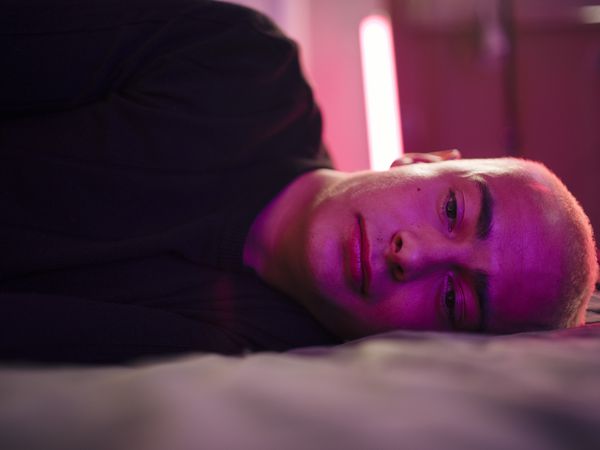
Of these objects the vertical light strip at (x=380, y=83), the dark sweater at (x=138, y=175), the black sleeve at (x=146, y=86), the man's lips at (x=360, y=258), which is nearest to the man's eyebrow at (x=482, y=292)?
the man's lips at (x=360, y=258)

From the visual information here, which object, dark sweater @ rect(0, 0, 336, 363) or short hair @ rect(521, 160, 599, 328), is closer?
dark sweater @ rect(0, 0, 336, 363)

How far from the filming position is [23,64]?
0.88m

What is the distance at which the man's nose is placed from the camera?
2.93 feet

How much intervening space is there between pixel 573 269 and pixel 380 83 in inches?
66.9

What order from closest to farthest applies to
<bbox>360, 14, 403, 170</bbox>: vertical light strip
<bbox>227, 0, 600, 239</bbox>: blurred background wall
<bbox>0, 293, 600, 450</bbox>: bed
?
<bbox>0, 293, 600, 450</bbox>: bed, <bbox>227, 0, 600, 239</bbox>: blurred background wall, <bbox>360, 14, 403, 170</bbox>: vertical light strip

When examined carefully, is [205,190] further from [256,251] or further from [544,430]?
[544,430]

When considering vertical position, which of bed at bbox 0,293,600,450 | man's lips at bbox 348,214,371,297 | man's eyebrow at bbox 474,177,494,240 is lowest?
man's lips at bbox 348,214,371,297

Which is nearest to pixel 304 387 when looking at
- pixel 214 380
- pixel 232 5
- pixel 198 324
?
pixel 214 380

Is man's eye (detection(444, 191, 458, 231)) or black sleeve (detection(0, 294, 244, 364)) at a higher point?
man's eye (detection(444, 191, 458, 231))

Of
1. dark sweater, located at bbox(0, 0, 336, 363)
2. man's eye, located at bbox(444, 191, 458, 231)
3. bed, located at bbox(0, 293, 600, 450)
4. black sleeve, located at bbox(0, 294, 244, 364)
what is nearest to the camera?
bed, located at bbox(0, 293, 600, 450)

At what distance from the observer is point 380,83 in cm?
242

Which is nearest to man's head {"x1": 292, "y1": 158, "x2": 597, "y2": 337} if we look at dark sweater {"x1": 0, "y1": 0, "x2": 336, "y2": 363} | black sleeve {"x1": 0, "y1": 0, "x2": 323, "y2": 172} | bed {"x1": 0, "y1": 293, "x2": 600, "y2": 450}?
dark sweater {"x1": 0, "y1": 0, "x2": 336, "y2": 363}

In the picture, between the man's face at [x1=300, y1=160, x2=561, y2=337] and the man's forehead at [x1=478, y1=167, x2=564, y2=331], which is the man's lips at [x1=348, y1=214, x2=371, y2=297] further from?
the man's forehead at [x1=478, y1=167, x2=564, y2=331]

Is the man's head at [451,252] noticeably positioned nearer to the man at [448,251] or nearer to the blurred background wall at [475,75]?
the man at [448,251]
